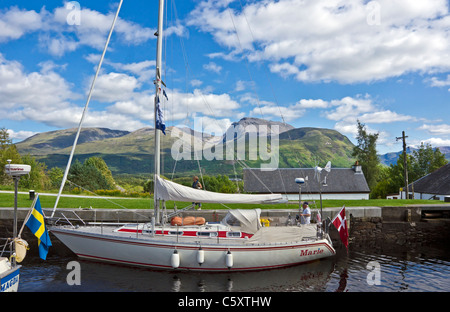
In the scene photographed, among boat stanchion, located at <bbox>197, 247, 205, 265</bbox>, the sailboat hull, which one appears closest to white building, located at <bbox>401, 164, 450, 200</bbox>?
the sailboat hull

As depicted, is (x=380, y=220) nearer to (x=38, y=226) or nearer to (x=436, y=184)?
(x=38, y=226)

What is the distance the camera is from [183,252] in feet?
48.3

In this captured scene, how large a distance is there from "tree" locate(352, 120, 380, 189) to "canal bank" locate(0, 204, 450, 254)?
49283 millimetres

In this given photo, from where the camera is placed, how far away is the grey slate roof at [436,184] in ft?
152

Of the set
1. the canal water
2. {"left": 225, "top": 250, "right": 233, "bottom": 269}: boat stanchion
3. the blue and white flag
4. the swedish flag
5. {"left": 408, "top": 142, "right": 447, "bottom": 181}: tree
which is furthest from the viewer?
{"left": 408, "top": 142, "right": 447, "bottom": 181}: tree

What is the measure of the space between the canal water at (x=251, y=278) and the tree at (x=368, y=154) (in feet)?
188

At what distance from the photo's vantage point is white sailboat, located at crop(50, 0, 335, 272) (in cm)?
1479

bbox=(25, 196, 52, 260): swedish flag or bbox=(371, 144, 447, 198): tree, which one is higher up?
bbox=(371, 144, 447, 198): tree

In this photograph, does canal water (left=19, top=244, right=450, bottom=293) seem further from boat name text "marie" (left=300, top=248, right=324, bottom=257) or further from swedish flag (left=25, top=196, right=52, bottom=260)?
swedish flag (left=25, top=196, right=52, bottom=260)

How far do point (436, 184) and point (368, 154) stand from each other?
84.8 feet

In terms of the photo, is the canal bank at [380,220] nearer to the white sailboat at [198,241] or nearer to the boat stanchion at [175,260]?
the white sailboat at [198,241]

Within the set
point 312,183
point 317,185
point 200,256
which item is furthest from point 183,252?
point 317,185
